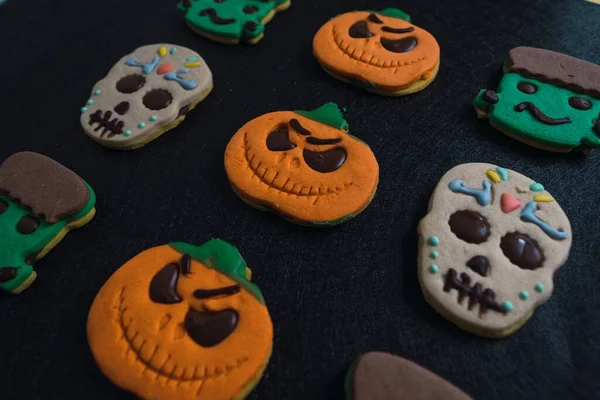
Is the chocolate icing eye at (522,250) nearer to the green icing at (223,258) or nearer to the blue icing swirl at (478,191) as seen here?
the blue icing swirl at (478,191)

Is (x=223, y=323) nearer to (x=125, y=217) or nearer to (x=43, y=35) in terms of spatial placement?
(x=125, y=217)

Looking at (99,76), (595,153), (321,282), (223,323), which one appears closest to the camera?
(223,323)

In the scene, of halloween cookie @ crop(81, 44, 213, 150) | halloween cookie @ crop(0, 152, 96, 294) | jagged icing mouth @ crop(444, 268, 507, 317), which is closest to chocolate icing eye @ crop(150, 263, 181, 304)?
halloween cookie @ crop(0, 152, 96, 294)

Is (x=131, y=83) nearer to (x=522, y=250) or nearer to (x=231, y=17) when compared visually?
(x=231, y=17)

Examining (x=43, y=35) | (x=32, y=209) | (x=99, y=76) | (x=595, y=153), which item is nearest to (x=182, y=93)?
(x=99, y=76)

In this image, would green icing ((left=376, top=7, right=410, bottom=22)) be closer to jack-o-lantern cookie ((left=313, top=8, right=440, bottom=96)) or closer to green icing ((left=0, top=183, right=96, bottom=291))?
jack-o-lantern cookie ((left=313, top=8, right=440, bottom=96))

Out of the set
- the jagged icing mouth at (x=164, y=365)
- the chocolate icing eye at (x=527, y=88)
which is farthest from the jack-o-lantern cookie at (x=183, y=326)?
the chocolate icing eye at (x=527, y=88)

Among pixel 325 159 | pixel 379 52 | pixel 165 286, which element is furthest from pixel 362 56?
pixel 165 286
